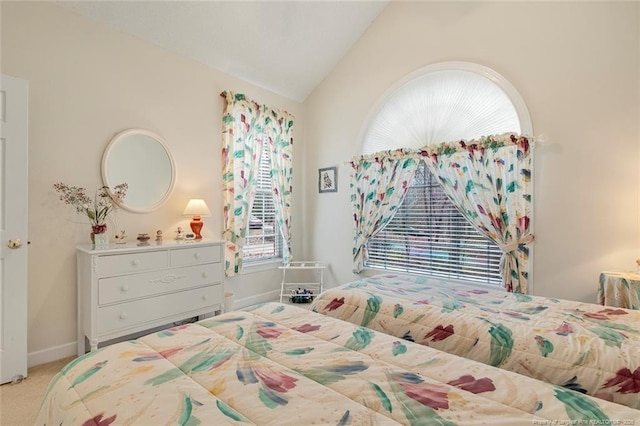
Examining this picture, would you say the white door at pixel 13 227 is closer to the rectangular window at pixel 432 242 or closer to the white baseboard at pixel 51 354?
the white baseboard at pixel 51 354

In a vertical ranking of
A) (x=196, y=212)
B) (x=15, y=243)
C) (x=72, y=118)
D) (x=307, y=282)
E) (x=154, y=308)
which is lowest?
(x=307, y=282)

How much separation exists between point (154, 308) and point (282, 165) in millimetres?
Result: 2347

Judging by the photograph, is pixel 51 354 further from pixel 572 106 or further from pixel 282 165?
pixel 572 106

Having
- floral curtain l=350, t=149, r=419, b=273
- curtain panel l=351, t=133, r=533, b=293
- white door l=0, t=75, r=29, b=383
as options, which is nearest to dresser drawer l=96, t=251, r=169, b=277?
white door l=0, t=75, r=29, b=383

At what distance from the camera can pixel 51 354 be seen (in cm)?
258

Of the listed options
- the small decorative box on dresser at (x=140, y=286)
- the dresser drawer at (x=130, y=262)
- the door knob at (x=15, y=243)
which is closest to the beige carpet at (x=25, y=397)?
the small decorative box on dresser at (x=140, y=286)

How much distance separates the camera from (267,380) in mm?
1052

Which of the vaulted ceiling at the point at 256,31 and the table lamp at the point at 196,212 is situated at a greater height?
the vaulted ceiling at the point at 256,31

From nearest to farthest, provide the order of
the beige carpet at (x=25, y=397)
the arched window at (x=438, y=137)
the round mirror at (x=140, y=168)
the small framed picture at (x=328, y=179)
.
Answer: the beige carpet at (x=25, y=397), the round mirror at (x=140, y=168), the arched window at (x=438, y=137), the small framed picture at (x=328, y=179)

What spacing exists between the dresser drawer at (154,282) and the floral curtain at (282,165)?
127cm

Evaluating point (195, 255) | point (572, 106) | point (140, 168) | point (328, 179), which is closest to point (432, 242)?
point (328, 179)

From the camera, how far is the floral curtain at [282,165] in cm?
424

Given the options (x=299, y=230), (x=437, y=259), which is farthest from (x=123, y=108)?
(x=437, y=259)

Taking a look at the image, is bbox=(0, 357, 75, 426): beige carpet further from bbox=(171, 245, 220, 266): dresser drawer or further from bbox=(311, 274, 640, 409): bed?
bbox=(311, 274, 640, 409): bed
